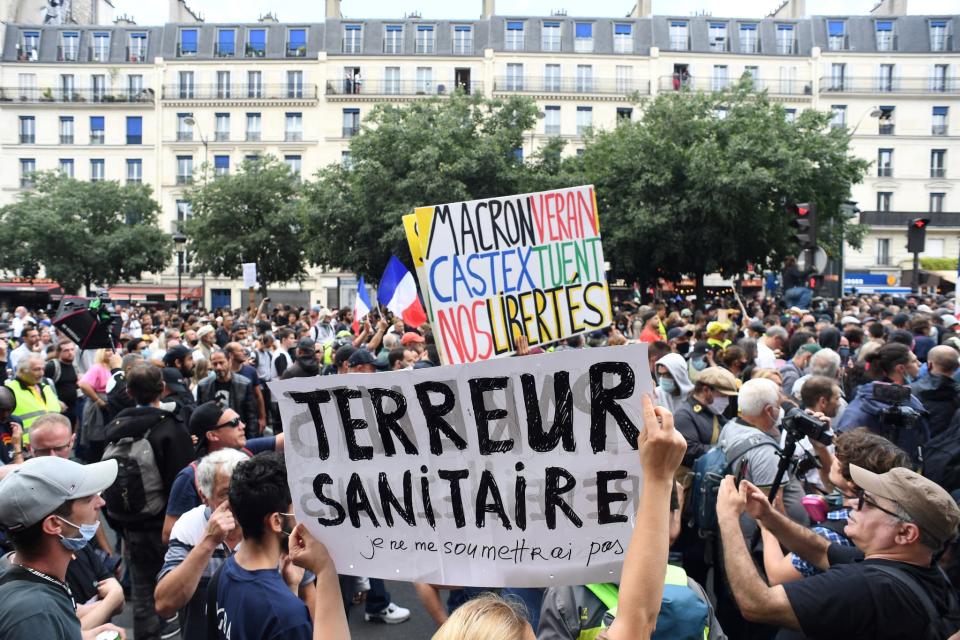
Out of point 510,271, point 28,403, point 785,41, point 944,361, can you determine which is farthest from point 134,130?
point 944,361

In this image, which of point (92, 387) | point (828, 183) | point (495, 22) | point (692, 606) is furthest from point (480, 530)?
point (495, 22)

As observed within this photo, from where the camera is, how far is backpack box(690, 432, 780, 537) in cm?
423

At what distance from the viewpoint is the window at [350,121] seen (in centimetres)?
4725

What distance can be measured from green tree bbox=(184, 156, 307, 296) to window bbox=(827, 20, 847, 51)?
3115 centimetres

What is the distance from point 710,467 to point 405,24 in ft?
155

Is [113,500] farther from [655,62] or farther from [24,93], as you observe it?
[24,93]

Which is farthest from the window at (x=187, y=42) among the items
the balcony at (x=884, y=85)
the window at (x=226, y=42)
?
the balcony at (x=884, y=85)

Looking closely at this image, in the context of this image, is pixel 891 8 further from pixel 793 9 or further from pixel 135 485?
pixel 135 485

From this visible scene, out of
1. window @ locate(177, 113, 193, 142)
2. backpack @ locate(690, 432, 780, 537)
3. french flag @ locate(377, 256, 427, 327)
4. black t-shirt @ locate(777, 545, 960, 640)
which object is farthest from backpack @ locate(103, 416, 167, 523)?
window @ locate(177, 113, 193, 142)

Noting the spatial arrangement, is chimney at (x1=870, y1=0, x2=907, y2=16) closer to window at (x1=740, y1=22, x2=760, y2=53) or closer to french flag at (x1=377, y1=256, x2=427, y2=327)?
window at (x1=740, y1=22, x2=760, y2=53)

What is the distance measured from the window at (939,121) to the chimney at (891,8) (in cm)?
630

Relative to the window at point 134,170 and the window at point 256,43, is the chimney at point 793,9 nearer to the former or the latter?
the window at point 256,43

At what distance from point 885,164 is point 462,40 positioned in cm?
2509

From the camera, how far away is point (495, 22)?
47406 mm
